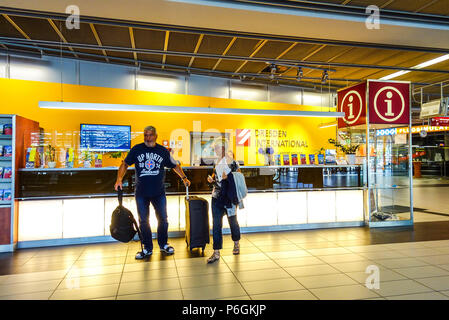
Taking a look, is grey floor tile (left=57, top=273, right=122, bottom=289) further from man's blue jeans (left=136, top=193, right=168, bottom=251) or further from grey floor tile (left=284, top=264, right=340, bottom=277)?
grey floor tile (left=284, top=264, right=340, bottom=277)

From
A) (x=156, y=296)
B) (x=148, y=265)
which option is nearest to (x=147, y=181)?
(x=148, y=265)

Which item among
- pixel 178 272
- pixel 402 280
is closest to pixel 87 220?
Answer: pixel 178 272

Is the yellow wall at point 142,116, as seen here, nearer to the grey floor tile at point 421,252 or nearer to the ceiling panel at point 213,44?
the ceiling panel at point 213,44

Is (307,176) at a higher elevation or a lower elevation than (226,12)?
lower

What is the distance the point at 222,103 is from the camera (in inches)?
335

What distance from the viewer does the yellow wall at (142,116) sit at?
6457mm

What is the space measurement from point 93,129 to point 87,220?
2990 millimetres

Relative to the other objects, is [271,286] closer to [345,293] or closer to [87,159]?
[345,293]

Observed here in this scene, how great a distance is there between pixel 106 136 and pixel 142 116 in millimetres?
1106

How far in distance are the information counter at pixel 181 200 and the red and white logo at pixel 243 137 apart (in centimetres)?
353

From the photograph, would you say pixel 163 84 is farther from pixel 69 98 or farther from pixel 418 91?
pixel 418 91

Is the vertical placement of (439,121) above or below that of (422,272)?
above

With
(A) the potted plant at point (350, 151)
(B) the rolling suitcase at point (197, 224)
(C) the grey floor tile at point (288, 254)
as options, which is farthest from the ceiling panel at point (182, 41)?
(C) the grey floor tile at point (288, 254)

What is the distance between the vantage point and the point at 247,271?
3.39 metres
